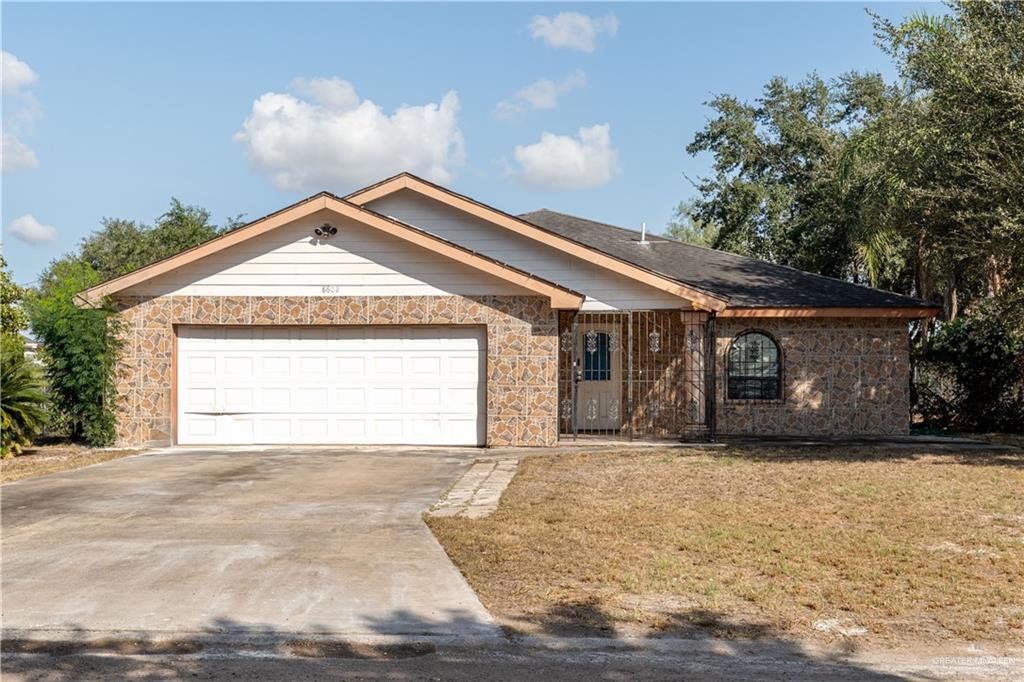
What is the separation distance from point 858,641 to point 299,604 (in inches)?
146

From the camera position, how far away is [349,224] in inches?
680

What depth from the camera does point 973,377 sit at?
70.2 ft

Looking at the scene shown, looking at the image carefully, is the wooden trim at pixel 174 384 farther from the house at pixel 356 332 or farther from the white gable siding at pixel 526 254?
the white gable siding at pixel 526 254

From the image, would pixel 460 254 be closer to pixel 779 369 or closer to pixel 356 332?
pixel 356 332

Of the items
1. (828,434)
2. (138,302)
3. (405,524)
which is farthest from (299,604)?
(828,434)

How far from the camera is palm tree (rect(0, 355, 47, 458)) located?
51.7 ft

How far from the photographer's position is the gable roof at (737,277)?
63.8ft

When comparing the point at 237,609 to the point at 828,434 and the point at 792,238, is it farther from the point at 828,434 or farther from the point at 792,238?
the point at 792,238

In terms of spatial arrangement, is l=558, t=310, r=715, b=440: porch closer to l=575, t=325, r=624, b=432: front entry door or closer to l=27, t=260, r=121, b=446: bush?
l=575, t=325, r=624, b=432: front entry door

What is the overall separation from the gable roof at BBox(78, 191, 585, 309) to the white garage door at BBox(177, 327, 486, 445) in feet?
4.38

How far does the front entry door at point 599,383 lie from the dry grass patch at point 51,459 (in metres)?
8.73

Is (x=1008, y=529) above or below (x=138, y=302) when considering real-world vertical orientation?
below

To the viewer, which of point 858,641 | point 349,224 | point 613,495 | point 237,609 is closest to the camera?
point 858,641

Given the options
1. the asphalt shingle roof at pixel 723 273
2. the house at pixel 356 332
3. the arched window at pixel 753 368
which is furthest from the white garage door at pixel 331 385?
the arched window at pixel 753 368
